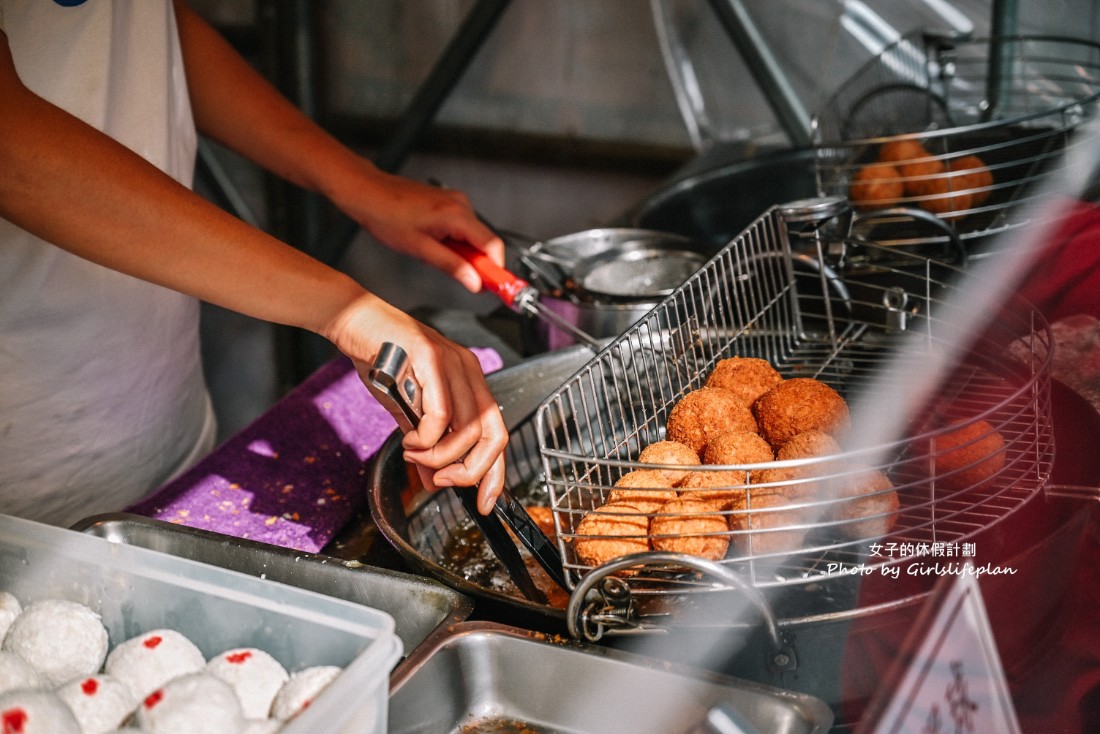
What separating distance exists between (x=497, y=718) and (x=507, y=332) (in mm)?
1115

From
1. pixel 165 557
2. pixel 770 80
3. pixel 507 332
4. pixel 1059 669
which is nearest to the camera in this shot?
pixel 165 557

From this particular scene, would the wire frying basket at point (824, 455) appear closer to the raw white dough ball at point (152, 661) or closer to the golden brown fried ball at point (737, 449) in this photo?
the golden brown fried ball at point (737, 449)

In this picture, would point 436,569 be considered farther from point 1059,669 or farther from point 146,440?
point 146,440

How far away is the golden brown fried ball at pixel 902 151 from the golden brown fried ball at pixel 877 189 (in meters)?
0.04

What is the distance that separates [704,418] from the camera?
1.17m

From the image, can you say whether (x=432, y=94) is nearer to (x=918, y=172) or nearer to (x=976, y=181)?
(x=918, y=172)

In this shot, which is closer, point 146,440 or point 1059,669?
point 1059,669

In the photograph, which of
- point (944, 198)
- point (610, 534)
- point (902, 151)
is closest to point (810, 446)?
point (610, 534)

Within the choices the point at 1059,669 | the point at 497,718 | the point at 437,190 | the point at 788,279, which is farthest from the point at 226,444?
the point at 1059,669

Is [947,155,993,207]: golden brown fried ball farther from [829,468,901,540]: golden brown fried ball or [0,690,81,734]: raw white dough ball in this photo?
[0,690,81,734]: raw white dough ball

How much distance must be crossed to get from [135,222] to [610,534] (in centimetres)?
64

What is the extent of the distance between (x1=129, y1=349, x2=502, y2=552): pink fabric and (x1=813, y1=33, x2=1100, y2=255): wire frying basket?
1001mm

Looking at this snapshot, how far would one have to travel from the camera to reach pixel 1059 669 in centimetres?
98

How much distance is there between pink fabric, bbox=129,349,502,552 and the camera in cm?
130
